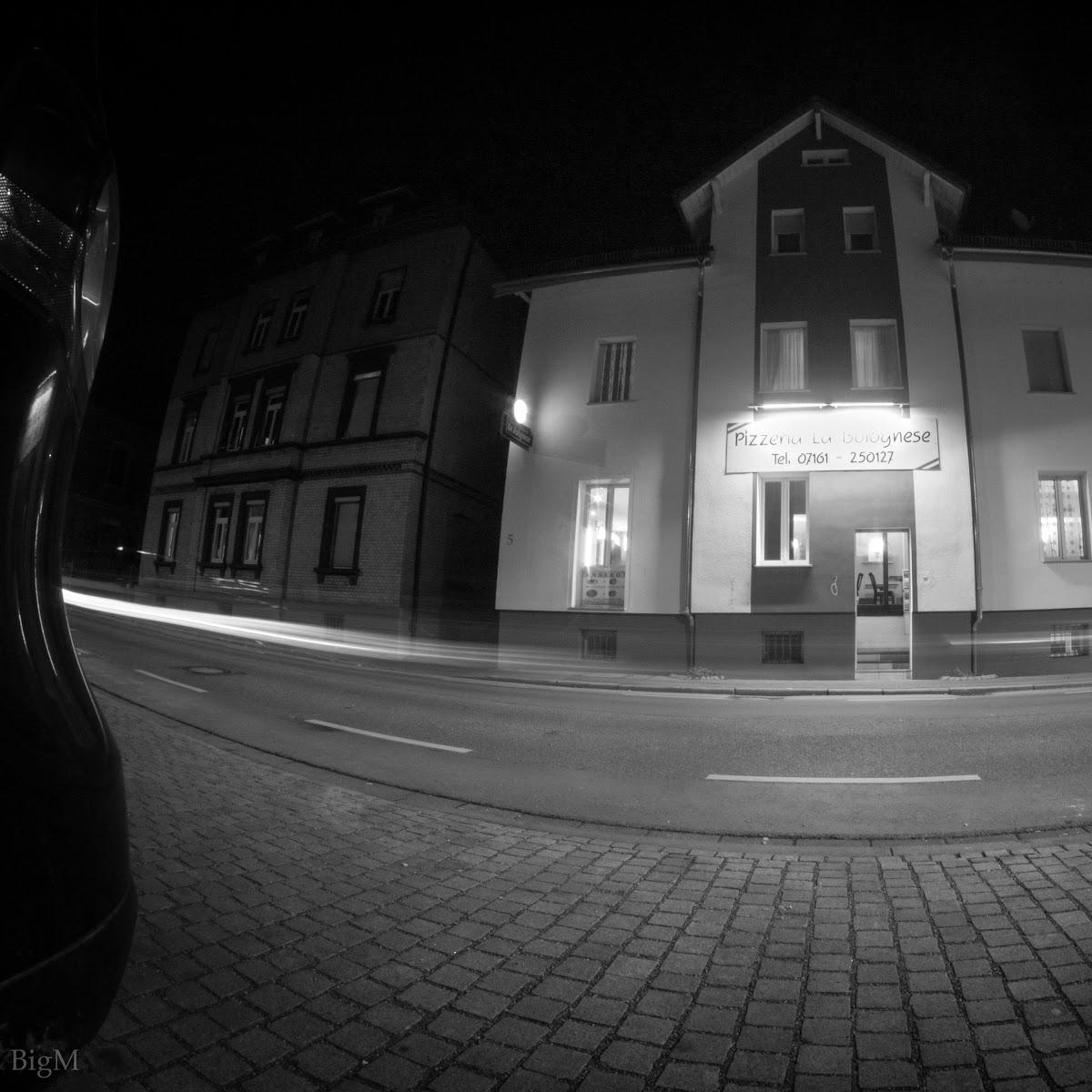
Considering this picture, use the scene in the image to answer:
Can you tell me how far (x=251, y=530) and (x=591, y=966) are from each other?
64.1 feet

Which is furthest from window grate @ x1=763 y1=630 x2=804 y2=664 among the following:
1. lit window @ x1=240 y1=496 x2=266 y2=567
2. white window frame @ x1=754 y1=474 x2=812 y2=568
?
lit window @ x1=240 y1=496 x2=266 y2=567

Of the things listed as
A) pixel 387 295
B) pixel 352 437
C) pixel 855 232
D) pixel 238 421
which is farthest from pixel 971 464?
pixel 238 421

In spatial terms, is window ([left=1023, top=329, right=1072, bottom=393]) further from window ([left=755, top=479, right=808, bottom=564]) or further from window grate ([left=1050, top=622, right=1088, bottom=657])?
window ([left=755, top=479, right=808, bottom=564])

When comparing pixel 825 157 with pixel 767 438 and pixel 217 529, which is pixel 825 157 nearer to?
pixel 767 438

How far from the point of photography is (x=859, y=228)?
15484mm

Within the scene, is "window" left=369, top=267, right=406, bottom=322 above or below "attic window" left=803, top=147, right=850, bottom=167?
below

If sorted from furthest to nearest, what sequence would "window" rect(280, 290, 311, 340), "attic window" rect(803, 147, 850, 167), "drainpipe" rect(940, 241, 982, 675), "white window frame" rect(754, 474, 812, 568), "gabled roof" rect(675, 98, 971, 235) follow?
"window" rect(280, 290, 311, 340), "attic window" rect(803, 147, 850, 167), "gabled roof" rect(675, 98, 971, 235), "white window frame" rect(754, 474, 812, 568), "drainpipe" rect(940, 241, 982, 675)

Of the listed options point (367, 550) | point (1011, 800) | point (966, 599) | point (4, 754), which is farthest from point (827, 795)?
point (367, 550)

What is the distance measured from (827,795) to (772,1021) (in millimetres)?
3150

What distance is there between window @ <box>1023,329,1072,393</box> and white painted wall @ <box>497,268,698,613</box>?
24.8 feet

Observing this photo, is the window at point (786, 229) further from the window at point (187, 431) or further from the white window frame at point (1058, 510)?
the window at point (187, 431)

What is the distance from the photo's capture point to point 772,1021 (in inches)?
79.0

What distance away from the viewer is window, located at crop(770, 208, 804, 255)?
51.4 feet

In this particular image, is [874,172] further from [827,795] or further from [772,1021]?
[772,1021]
